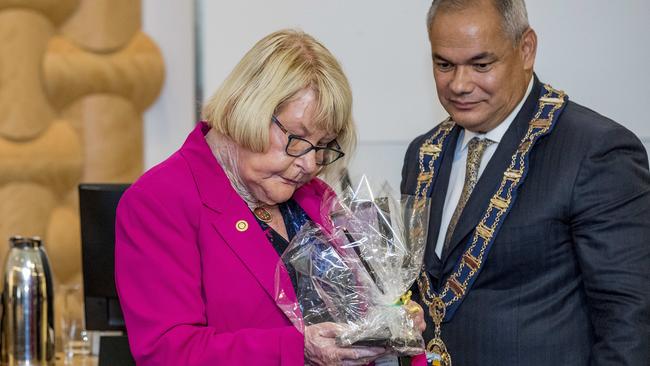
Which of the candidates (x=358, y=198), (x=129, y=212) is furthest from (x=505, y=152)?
(x=129, y=212)

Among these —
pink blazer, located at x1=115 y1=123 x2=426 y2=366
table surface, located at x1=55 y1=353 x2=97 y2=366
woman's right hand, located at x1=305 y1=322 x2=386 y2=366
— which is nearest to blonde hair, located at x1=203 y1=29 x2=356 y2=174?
pink blazer, located at x1=115 y1=123 x2=426 y2=366

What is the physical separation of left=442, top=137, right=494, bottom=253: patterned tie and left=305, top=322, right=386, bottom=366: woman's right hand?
0.72 m

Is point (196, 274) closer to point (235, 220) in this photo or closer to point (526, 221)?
point (235, 220)

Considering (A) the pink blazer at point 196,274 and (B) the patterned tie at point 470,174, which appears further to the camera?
(B) the patterned tie at point 470,174

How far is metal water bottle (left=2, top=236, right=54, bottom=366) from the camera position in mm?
2660

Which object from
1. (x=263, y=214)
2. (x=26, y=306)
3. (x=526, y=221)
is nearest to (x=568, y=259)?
(x=526, y=221)

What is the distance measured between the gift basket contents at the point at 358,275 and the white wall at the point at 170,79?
231cm

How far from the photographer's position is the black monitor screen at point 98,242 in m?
2.78

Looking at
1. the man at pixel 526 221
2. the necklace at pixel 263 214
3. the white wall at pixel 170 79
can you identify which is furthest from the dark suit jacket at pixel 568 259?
the white wall at pixel 170 79

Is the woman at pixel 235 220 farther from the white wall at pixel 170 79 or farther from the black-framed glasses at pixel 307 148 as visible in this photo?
the white wall at pixel 170 79

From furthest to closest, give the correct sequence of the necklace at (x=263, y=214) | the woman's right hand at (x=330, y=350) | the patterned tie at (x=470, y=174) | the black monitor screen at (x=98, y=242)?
the black monitor screen at (x=98, y=242) < the patterned tie at (x=470, y=174) < the necklace at (x=263, y=214) < the woman's right hand at (x=330, y=350)

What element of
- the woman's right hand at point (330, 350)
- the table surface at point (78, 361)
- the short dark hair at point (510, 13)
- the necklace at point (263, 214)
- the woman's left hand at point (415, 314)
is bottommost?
the table surface at point (78, 361)

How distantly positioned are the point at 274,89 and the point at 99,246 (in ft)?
3.76

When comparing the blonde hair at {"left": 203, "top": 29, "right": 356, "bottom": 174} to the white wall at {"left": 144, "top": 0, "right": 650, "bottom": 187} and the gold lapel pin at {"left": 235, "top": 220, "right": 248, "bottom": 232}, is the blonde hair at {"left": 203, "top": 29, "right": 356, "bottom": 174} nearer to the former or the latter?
the gold lapel pin at {"left": 235, "top": 220, "right": 248, "bottom": 232}
